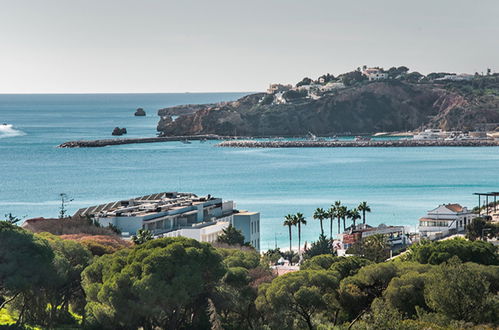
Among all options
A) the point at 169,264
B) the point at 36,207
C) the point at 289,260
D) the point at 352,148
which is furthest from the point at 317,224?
the point at 352,148

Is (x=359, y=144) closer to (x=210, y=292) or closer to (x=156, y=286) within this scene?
(x=210, y=292)

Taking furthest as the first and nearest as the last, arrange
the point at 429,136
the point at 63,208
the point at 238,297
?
1. the point at 429,136
2. the point at 63,208
3. the point at 238,297

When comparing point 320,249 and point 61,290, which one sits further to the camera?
point 320,249

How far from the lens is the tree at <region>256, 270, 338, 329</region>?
93.8ft

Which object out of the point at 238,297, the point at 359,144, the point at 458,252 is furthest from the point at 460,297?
the point at 359,144

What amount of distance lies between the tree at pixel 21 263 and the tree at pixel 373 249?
20.2 metres

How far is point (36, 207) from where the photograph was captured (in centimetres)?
8344

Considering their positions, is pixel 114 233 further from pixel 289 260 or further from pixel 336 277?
pixel 336 277

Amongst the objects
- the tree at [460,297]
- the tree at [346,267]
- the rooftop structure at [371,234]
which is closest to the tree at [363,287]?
the tree at [346,267]

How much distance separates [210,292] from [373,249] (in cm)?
1915

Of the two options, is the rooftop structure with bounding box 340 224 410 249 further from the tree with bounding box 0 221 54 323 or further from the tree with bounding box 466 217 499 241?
the tree with bounding box 0 221 54 323

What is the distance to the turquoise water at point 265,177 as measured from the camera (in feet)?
283

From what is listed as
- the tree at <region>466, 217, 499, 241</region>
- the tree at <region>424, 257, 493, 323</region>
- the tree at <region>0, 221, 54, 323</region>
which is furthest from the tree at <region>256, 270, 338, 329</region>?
the tree at <region>466, 217, 499, 241</region>

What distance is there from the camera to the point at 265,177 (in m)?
116
